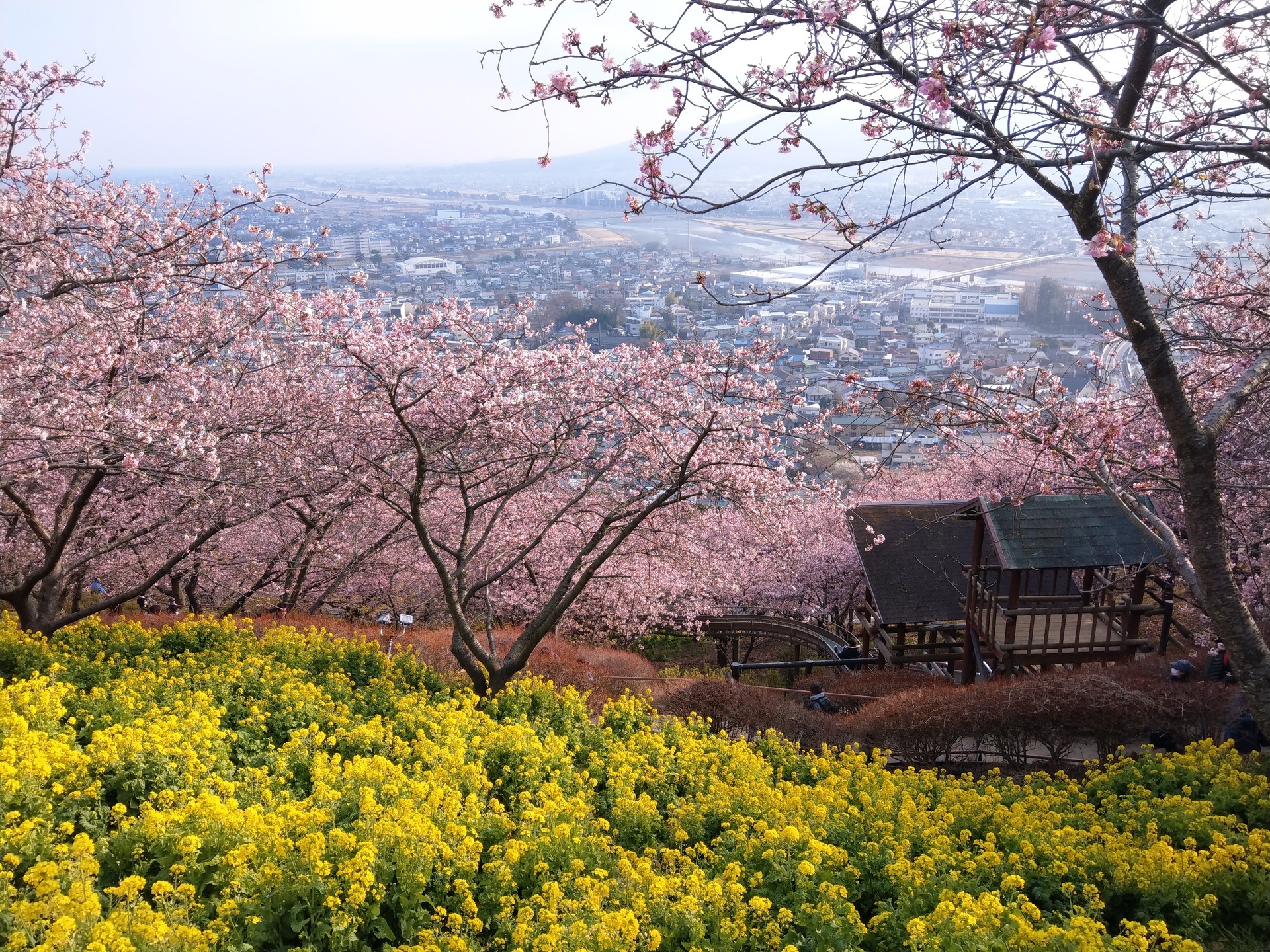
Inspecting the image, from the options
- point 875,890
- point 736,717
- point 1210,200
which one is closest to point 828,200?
point 1210,200

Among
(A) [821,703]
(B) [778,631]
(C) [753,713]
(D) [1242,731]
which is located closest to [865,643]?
(B) [778,631]

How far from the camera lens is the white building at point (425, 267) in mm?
25002

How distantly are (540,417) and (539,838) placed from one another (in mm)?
8045

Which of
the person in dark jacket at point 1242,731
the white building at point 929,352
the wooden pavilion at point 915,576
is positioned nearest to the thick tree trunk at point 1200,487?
the person in dark jacket at point 1242,731

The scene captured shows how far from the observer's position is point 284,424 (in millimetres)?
11117

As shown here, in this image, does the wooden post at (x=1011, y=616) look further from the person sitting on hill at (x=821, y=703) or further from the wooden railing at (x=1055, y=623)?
the person sitting on hill at (x=821, y=703)

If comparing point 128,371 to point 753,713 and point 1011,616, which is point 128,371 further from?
point 1011,616

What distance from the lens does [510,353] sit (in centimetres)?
1264

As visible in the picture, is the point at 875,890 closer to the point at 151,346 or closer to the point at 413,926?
the point at 413,926

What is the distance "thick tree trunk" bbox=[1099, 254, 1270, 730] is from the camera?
214 inches

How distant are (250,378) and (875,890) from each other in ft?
35.5

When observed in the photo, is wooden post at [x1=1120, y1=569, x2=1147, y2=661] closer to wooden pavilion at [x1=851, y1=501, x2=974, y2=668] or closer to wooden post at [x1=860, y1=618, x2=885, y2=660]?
wooden pavilion at [x1=851, y1=501, x2=974, y2=668]

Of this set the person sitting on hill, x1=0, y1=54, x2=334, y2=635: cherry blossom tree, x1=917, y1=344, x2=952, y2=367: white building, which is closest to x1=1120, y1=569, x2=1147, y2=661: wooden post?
the person sitting on hill

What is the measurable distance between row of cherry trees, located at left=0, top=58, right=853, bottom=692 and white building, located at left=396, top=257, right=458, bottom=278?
1077 cm
